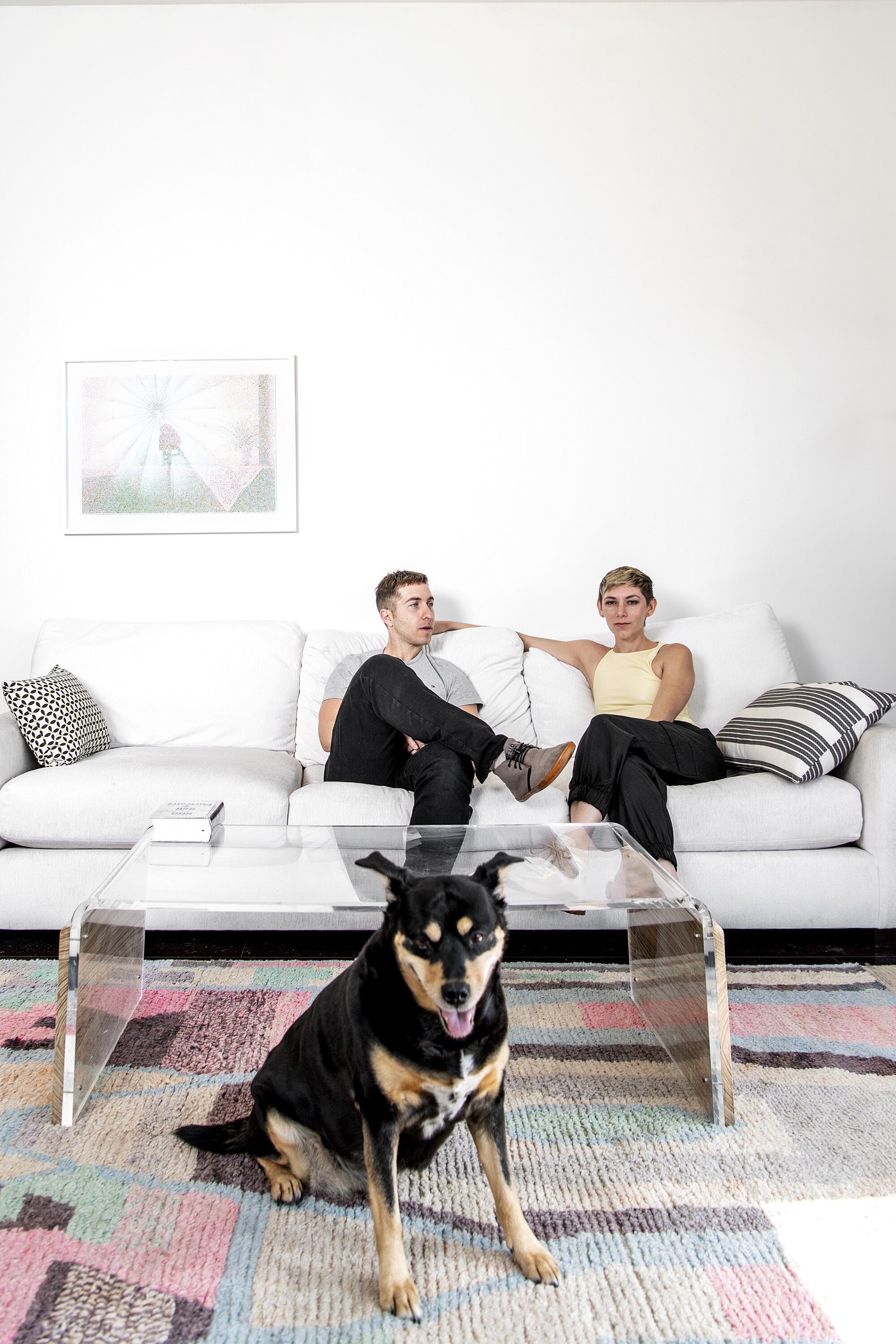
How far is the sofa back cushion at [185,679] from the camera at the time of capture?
2.97 m

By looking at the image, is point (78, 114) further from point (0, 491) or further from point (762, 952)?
point (762, 952)

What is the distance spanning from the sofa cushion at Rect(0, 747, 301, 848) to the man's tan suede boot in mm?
603

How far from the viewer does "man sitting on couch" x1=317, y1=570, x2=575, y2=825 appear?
2309 millimetres

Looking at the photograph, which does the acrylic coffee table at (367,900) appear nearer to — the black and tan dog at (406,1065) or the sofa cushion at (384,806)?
the black and tan dog at (406,1065)

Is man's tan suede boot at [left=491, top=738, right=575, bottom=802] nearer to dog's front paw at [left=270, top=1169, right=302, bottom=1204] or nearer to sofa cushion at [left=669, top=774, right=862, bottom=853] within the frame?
sofa cushion at [left=669, top=774, right=862, bottom=853]

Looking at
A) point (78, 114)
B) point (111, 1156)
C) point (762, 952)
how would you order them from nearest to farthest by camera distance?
point (111, 1156) → point (762, 952) → point (78, 114)

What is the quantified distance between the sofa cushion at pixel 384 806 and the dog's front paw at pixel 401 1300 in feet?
4.26

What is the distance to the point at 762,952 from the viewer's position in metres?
2.37

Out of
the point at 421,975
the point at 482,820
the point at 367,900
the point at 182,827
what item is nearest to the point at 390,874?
the point at 421,975

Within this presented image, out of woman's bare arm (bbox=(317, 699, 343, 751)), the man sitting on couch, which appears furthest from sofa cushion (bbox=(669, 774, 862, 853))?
woman's bare arm (bbox=(317, 699, 343, 751))

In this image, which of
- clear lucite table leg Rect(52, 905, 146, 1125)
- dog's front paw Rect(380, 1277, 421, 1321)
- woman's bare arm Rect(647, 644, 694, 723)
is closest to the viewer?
dog's front paw Rect(380, 1277, 421, 1321)

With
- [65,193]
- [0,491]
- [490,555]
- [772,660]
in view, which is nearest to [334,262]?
[65,193]

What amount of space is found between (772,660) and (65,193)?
10.2ft

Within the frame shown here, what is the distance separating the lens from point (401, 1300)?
1041 mm
